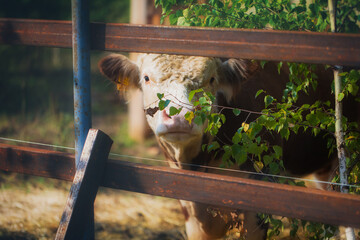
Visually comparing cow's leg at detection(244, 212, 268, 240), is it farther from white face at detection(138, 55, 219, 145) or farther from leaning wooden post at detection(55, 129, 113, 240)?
leaning wooden post at detection(55, 129, 113, 240)

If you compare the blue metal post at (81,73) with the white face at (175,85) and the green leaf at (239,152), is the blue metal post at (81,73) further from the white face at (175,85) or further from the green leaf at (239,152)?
the green leaf at (239,152)

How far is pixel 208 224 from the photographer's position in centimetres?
274

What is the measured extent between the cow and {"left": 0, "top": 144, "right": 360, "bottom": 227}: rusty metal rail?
314 millimetres

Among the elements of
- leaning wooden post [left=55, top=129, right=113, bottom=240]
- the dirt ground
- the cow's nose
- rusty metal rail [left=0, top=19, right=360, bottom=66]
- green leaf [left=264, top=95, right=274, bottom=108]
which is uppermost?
rusty metal rail [left=0, top=19, right=360, bottom=66]

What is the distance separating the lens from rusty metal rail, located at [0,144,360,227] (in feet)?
4.84

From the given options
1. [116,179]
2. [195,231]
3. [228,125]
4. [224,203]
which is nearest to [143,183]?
[116,179]

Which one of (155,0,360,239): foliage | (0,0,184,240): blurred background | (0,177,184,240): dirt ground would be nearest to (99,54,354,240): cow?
(155,0,360,239): foliage

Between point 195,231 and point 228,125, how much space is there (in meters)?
0.80

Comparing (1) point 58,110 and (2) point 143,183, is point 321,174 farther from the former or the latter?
(1) point 58,110

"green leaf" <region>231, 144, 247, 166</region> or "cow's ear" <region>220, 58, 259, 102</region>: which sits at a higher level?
"cow's ear" <region>220, 58, 259, 102</region>

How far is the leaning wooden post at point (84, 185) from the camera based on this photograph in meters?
1.73

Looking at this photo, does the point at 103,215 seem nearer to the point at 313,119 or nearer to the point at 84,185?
the point at 84,185

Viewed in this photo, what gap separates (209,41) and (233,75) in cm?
86

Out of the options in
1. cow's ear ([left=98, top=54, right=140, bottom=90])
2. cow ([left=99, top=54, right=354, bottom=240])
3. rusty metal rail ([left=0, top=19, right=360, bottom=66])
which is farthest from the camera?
cow's ear ([left=98, top=54, right=140, bottom=90])
